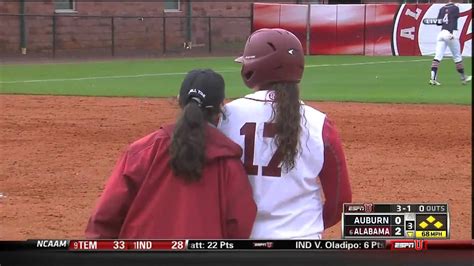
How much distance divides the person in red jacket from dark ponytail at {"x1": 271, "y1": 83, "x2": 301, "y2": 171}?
0.48ft

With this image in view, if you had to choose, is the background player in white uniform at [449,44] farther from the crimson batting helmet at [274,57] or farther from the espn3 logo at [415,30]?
the crimson batting helmet at [274,57]

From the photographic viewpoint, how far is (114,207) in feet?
8.17

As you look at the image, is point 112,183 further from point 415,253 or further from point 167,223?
point 415,253

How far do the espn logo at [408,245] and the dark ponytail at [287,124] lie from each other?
724mm

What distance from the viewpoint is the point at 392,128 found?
40.0ft

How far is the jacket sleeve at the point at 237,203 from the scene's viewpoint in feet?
7.91

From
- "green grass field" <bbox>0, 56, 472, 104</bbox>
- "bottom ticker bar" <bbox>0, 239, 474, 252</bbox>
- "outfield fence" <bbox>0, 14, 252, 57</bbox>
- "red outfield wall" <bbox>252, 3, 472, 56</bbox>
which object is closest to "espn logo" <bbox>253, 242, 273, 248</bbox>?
"bottom ticker bar" <bbox>0, 239, 474, 252</bbox>

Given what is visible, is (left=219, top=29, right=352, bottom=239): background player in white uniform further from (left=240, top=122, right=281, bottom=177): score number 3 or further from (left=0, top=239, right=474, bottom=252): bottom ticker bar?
(left=0, top=239, right=474, bottom=252): bottom ticker bar

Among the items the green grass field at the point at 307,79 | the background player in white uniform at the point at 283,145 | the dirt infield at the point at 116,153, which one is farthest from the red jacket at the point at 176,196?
the green grass field at the point at 307,79

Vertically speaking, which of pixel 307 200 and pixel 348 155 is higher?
pixel 307 200

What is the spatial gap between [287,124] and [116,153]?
7669 millimetres

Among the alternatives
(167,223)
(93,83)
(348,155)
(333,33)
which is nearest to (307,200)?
(167,223)

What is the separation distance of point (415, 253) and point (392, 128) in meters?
10.5

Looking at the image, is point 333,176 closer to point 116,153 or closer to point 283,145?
point 283,145
